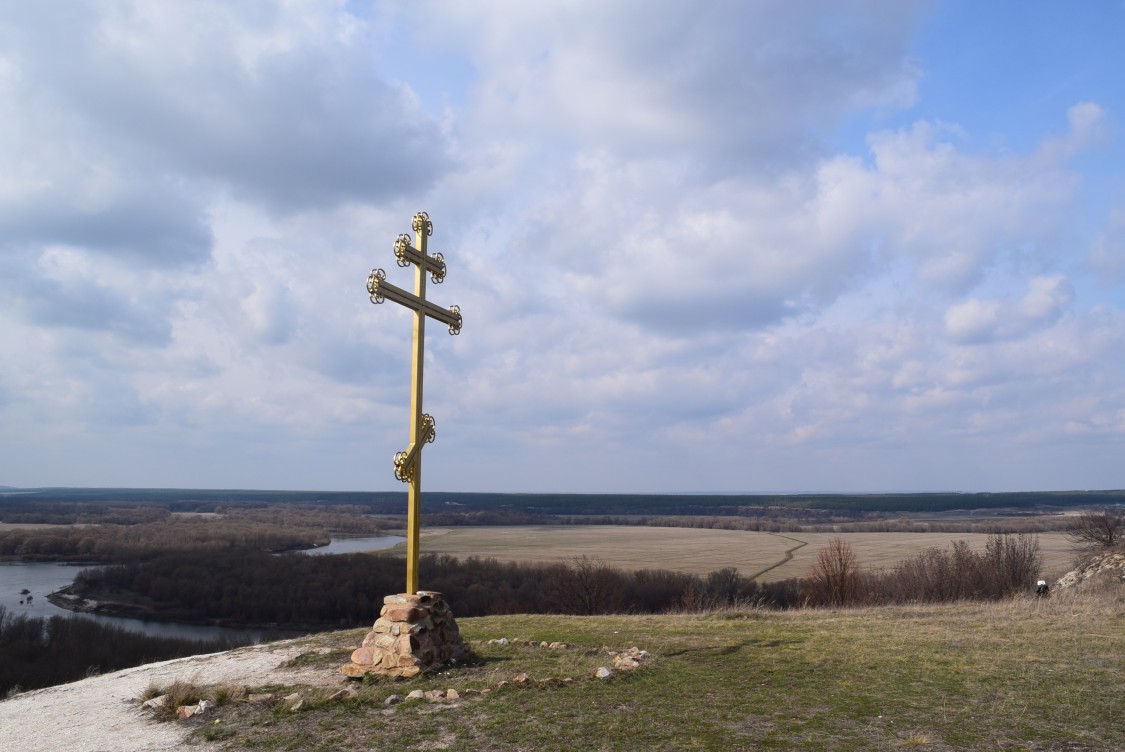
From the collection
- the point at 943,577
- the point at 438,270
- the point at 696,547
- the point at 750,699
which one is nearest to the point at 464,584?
the point at 696,547

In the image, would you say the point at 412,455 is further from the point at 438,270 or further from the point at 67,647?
the point at 67,647

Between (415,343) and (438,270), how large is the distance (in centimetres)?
145

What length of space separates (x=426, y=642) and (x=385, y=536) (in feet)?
359

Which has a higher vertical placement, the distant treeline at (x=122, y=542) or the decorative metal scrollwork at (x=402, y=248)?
the decorative metal scrollwork at (x=402, y=248)

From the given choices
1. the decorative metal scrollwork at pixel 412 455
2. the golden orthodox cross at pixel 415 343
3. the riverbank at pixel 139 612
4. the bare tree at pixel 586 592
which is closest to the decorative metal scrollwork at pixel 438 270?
the golden orthodox cross at pixel 415 343

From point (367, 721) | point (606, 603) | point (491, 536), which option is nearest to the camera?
point (367, 721)

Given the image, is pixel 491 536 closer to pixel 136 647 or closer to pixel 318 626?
pixel 318 626

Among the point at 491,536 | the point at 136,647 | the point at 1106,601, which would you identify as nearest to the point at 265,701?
the point at 1106,601

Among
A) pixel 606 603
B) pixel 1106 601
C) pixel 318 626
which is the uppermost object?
pixel 1106 601

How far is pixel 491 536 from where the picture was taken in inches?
4038

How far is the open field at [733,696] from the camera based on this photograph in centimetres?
668

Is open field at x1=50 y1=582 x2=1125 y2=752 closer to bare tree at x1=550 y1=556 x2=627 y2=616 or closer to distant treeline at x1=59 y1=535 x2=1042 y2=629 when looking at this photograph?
distant treeline at x1=59 y1=535 x2=1042 y2=629

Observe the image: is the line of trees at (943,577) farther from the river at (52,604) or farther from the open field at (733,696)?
the river at (52,604)

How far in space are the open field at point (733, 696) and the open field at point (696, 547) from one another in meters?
33.1
